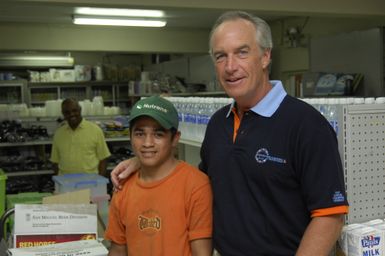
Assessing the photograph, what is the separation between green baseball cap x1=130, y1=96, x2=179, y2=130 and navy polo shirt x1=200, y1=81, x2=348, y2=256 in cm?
22

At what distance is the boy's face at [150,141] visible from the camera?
1829 millimetres

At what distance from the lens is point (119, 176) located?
77.6 inches

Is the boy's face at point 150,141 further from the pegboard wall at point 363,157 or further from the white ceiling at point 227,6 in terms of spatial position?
the white ceiling at point 227,6

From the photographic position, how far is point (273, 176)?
151 cm

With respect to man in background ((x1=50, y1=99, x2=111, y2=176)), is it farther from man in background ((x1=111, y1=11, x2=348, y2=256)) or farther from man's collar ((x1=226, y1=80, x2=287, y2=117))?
man's collar ((x1=226, y1=80, x2=287, y2=117))

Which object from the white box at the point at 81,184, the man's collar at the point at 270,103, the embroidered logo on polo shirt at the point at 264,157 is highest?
the man's collar at the point at 270,103

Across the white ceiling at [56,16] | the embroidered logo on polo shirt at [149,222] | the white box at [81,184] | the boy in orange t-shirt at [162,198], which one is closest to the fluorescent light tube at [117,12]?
the white ceiling at [56,16]

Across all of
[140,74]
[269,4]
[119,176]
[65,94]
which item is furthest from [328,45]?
[65,94]

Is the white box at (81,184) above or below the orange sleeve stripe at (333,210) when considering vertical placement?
below

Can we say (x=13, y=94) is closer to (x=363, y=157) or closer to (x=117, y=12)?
(x=117, y=12)

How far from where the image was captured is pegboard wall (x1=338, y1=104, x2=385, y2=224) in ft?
5.72

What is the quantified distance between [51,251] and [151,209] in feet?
1.64

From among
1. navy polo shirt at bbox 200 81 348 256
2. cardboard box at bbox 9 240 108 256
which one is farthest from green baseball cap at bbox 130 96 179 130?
cardboard box at bbox 9 240 108 256

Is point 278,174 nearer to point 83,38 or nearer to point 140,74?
point 83,38
